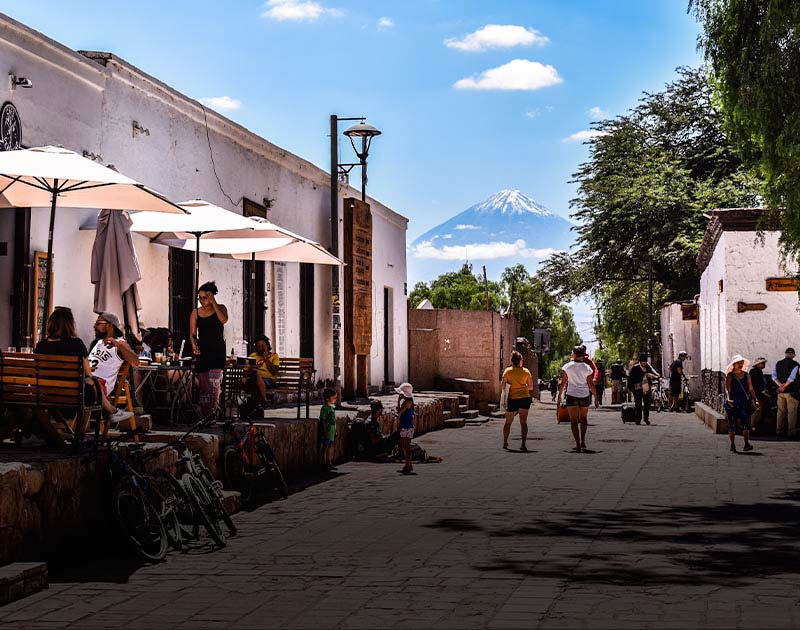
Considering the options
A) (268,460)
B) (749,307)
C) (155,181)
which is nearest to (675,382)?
(749,307)

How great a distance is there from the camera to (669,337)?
1614 inches

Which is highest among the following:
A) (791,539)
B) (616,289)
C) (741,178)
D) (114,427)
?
(741,178)

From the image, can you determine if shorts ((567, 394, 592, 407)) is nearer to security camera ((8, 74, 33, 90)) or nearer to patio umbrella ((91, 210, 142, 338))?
patio umbrella ((91, 210, 142, 338))

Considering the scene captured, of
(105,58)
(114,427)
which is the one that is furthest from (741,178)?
(114,427)

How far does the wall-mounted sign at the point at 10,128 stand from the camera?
12.1 m

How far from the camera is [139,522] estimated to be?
A: 336 inches

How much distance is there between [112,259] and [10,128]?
6.38 ft

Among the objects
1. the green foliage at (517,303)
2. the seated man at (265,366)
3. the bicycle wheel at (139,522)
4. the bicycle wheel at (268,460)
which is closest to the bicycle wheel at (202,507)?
the bicycle wheel at (139,522)

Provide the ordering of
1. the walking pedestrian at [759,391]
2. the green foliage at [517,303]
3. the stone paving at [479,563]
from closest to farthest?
the stone paving at [479,563]
the walking pedestrian at [759,391]
the green foliage at [517,303]

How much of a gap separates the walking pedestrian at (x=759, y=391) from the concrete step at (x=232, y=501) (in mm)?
12969

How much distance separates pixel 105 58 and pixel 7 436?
603 cm

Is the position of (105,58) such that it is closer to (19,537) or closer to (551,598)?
(19,537)

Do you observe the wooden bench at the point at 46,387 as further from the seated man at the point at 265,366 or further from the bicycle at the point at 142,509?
the seated man at the point at 265,366

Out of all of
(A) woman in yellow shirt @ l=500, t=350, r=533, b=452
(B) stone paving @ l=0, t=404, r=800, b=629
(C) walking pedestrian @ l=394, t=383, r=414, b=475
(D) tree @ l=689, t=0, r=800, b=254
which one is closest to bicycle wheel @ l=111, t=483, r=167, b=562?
(B) stone paving @ l=0, t=404, r=800, b=629
